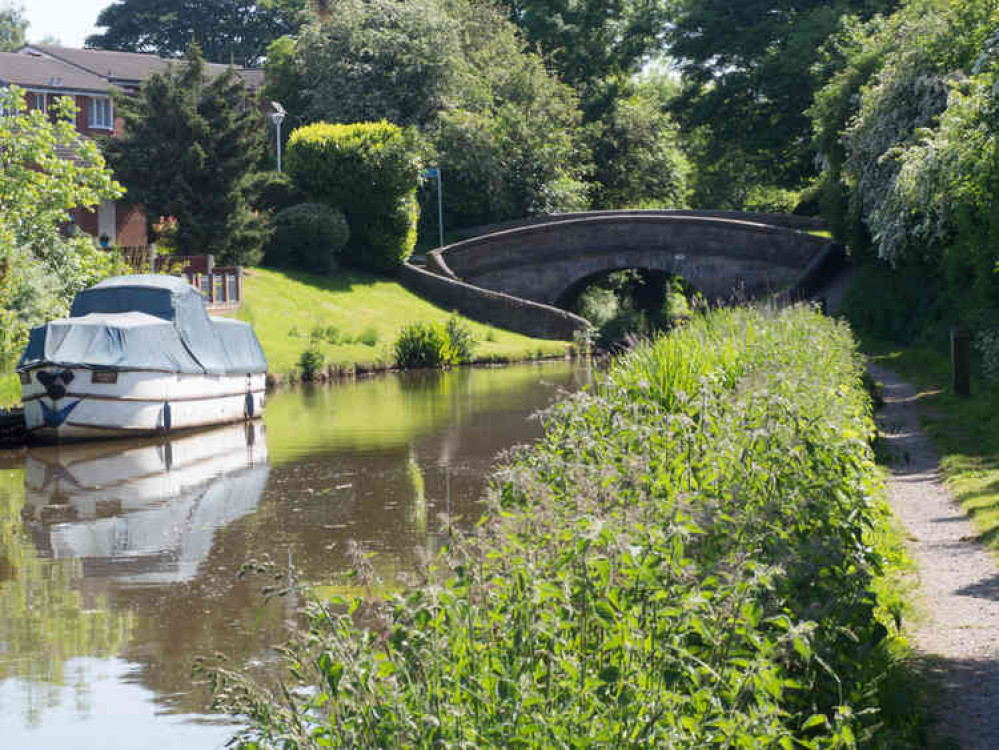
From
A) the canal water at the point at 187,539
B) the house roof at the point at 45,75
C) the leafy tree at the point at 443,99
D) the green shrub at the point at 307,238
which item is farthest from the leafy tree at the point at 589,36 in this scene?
Result: the canal water at the point at 187,539

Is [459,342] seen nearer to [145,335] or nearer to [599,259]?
[599,259]

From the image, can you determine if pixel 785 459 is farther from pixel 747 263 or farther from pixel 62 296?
pixel 747 263

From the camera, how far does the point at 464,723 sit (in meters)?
3.87

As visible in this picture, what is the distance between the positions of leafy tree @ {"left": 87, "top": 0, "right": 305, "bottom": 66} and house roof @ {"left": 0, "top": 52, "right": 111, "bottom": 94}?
2030 cm

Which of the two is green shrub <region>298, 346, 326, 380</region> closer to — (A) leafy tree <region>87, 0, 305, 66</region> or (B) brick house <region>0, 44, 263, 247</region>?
(B) brick house <region>0, 44, 263, 247</region>

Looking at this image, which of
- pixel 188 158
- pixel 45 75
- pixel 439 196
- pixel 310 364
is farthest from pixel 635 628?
pixel 45 75

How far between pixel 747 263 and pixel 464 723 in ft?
143

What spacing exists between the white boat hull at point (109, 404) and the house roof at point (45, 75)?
37.0 m

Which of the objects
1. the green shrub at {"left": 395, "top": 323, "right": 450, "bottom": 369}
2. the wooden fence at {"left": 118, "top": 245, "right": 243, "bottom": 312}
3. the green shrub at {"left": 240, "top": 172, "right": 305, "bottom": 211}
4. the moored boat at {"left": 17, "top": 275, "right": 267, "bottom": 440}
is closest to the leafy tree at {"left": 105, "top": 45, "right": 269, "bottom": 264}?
the green shrub at {"left": 240, "top": 172, "right": 305, "bottom": 211}

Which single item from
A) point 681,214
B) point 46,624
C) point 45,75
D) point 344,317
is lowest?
point 46,624

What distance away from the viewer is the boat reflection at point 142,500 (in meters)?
12.3

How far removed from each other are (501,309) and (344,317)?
6393 mm

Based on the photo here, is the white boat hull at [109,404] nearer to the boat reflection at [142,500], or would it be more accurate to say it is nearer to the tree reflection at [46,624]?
the boat reflection at [142,500]

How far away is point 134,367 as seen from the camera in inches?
855
